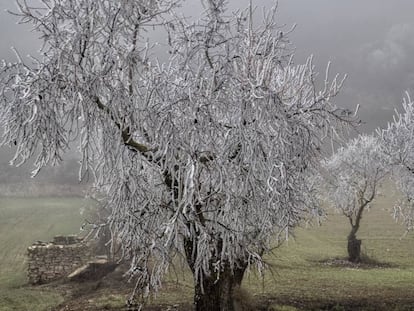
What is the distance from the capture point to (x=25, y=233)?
34.7m

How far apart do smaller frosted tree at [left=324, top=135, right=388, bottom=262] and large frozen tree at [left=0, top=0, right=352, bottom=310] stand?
63.6 ft

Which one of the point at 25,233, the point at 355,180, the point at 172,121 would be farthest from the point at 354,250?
the point at 25,233

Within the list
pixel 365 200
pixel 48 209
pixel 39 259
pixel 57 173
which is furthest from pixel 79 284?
pixel 57 173

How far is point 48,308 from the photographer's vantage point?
1506 cm

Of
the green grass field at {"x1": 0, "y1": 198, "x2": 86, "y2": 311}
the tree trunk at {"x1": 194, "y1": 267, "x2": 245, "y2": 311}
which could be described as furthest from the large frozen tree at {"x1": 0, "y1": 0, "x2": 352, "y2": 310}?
the green grass field at {"x1": 0, "y1": 198, "x2": 86, "y2": 311}

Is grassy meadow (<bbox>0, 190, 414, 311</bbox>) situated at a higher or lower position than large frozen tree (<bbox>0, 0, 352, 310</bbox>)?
lower

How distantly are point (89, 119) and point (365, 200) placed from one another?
78.8 ft

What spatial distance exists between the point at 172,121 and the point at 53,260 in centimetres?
1636

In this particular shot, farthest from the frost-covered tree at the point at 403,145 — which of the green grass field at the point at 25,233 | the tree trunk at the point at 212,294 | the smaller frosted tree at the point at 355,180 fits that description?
the green grass field at the point at 25,233

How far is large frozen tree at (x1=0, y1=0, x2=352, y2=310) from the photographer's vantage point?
778 cm

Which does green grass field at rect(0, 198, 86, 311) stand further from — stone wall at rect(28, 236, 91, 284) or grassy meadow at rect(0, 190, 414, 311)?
stone wall at rect(28, 236, 91, 284)

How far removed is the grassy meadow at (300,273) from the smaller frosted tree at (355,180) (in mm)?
2837

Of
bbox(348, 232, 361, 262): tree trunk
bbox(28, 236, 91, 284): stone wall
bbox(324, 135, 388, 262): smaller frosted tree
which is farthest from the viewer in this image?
bbox(324, 135, 388, 262): smaller frosted tree

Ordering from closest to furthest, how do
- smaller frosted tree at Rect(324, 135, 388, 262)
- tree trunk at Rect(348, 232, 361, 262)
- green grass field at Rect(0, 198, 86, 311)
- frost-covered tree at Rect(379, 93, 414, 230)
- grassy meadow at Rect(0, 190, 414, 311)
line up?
grassy meadow at Rect(0, 190, 414, 311) → frost-covered tree at Rect(379, 93, 414, 230) → green grass field at Rect(0, 198, 86, 311) → tree trunk at Rect(348, 232, 361, 262) → smaller frosted tree at Rect(324, 135, 388, 262)
